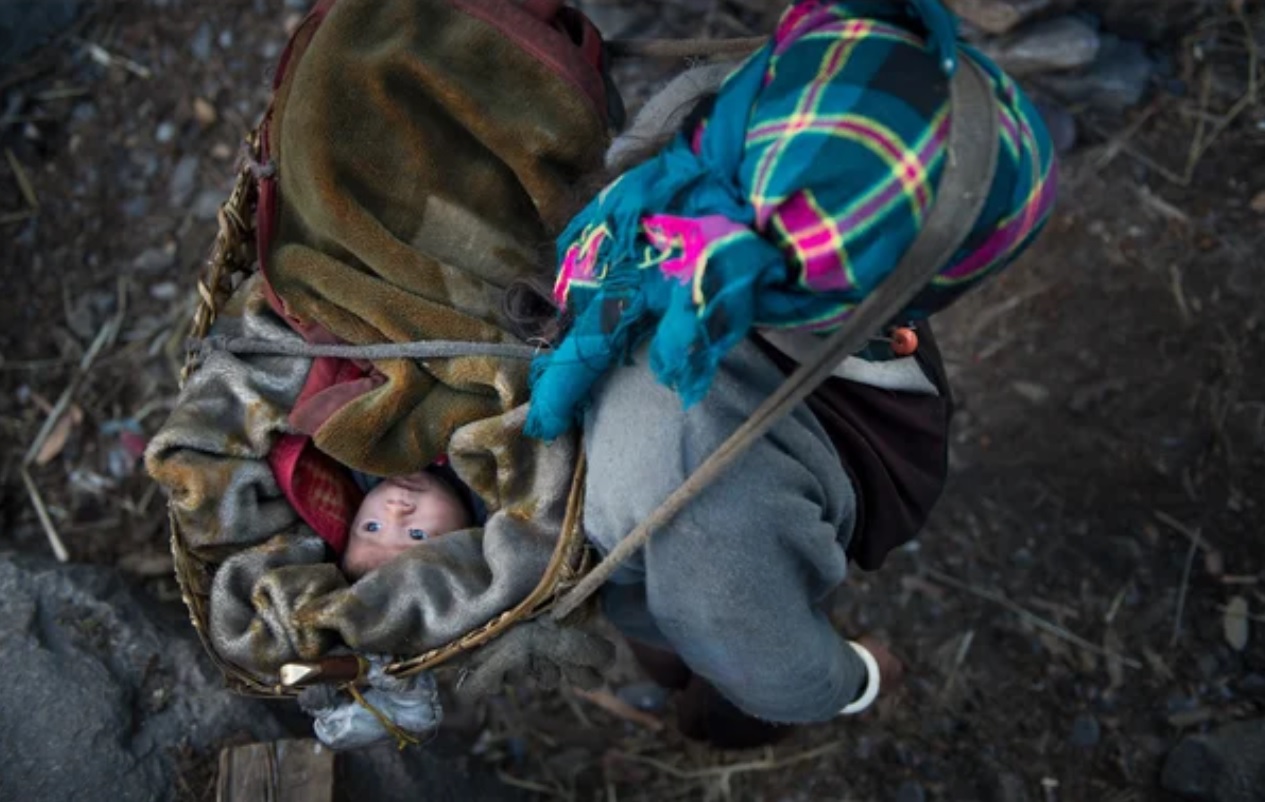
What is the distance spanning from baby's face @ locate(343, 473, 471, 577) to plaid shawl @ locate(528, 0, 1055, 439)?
70cm

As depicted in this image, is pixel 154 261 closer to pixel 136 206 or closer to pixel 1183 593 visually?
pixel 136 206

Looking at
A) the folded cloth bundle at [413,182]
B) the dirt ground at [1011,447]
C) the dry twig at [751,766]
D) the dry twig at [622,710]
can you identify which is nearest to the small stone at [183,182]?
the dirt ground at [1011,447]

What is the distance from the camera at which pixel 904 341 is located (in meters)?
1.33

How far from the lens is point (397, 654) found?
1.54m

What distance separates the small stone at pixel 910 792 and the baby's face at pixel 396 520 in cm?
111

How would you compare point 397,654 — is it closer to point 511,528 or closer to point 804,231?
point 511,528

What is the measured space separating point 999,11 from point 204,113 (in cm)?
193

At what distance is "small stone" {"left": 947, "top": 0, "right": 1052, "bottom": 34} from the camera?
2396 millimetres

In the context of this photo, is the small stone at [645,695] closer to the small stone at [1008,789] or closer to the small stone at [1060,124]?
the small stone at [1008,789]

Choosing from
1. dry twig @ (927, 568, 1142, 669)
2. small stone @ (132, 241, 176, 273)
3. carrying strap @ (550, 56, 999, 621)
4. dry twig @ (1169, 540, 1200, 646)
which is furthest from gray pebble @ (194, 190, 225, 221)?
dry twig @ (1169, 540, 1200, 646)

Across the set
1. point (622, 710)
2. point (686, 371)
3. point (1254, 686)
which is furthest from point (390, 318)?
point (1254, 686)

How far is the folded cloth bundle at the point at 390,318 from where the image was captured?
152cm

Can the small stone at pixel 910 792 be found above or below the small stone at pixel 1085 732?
below

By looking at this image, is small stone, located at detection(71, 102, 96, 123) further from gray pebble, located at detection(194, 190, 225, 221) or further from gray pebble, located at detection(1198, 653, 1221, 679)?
gray pebble, located at detection(1198, 653, 1221, 679)
